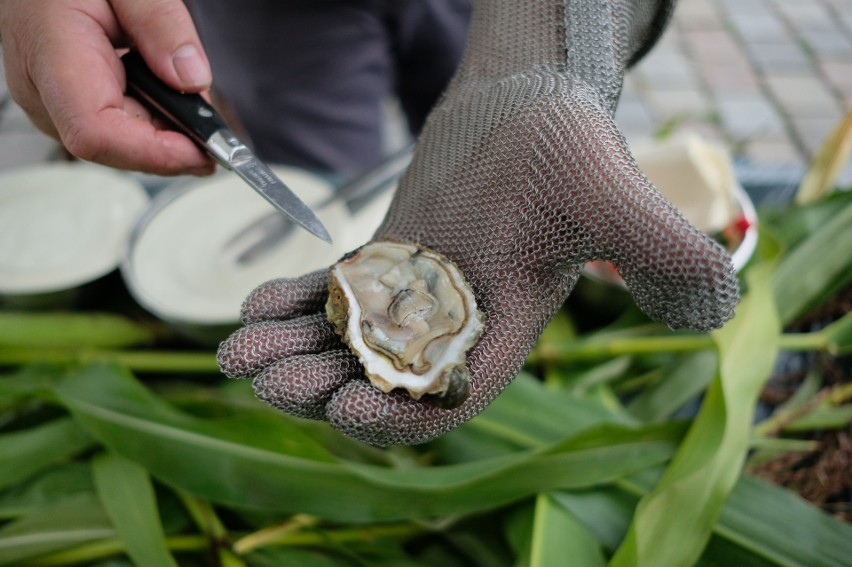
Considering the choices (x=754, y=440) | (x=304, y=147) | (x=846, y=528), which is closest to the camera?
(x=846, y=528)

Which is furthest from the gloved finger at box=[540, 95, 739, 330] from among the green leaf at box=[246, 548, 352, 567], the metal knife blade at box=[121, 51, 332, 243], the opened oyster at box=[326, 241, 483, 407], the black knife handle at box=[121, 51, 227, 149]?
the green leaf at box=[246, 548, 352, 567]

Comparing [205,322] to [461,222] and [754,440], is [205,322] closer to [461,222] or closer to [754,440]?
[461,222]

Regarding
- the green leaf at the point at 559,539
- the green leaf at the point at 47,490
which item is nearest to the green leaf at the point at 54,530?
the green leaf at the point at 47,490

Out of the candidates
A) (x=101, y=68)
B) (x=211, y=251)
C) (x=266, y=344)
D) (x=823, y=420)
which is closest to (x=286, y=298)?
(x=266, y=344)

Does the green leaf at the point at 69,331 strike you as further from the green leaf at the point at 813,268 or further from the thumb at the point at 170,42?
the green leaf at the point at 813,268

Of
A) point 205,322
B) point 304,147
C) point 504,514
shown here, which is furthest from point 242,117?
point 504,514

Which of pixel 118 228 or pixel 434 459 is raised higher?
pixel 118 228
